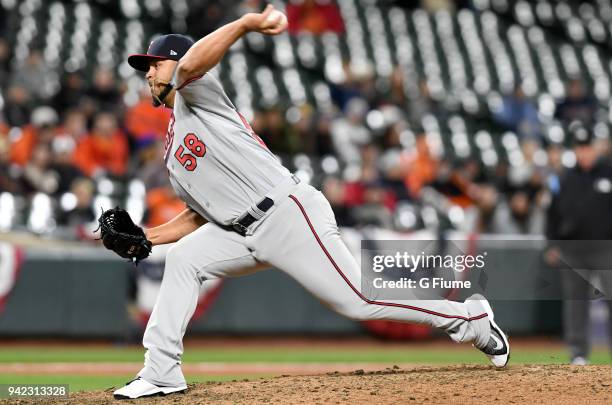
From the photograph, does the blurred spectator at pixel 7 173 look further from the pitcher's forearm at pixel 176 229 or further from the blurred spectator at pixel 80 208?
the pitcher's forearm at pixel 176 229

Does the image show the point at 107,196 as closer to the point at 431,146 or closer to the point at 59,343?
the point at 59,343

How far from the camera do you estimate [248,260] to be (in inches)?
186

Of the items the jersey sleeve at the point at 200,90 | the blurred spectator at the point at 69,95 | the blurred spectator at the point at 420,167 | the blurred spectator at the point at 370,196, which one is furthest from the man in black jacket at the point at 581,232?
the blurred spectator at the point at 69,95

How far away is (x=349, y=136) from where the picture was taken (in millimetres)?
11398

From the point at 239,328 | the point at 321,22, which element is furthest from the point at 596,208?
the point at 321,22

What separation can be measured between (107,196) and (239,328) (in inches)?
68.1

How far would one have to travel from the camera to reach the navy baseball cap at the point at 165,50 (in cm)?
466

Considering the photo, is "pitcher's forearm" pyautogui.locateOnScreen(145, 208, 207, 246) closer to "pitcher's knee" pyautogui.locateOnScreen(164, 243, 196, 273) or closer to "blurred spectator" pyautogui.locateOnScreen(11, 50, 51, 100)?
"pitcher's knee" pyautogui.locateOnScreen(164, 243, 196, 273)

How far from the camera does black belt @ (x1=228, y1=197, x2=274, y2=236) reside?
4.62 metres

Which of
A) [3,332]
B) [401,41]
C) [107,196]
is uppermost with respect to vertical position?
[401,41]

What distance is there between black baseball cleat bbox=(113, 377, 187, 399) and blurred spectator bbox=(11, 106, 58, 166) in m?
5.22

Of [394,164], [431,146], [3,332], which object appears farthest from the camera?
[431,146]

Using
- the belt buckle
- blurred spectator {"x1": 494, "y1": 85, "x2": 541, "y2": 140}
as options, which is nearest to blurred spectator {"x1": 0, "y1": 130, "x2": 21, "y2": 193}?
the belt buckle

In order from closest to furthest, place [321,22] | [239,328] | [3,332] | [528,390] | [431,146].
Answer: [528,390] → [3,332] → [239,328] → [431,146] → [321,22]
